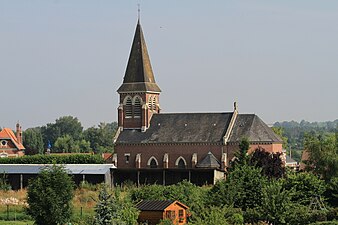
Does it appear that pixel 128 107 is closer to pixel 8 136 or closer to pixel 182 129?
pixel 182 129

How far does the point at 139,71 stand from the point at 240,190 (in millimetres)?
33336

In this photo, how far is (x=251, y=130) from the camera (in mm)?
71562

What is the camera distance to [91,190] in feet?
216

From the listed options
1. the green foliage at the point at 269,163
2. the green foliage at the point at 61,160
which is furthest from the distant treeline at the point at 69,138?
the green foliage at the point at 269,163

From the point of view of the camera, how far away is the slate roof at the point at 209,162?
7100cm

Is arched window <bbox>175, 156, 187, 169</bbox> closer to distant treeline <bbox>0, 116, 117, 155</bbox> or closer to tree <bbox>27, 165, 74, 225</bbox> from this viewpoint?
tree <bbox>27, 165, 74, 225</bbox>

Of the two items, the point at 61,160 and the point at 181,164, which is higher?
the point at 61,160

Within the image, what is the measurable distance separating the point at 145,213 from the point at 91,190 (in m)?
25.2

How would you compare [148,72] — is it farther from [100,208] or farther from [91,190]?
[100,208]

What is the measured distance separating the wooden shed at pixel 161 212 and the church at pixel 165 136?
2508 cm

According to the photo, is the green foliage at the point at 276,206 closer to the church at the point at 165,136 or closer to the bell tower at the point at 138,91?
the church at the point at 165,136

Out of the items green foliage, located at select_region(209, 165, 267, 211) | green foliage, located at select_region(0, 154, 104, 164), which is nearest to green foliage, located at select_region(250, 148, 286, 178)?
green foliage, located at select_region(209, 165, 267, 211)

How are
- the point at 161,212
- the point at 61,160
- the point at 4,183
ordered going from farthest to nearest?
the point at 61,160 < the point at 4,183 < the point at 161,212

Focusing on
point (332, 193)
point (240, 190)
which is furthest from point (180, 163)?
point (240, 190)
